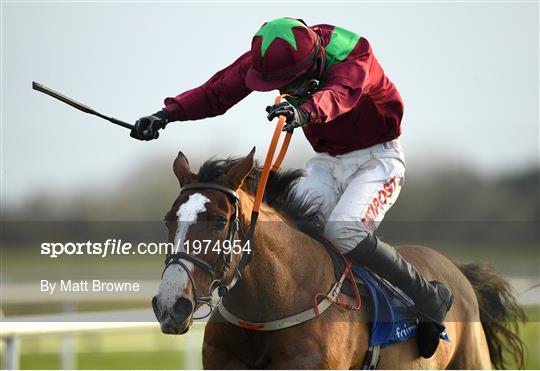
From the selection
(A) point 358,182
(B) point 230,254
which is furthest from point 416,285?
(B) point 230,254

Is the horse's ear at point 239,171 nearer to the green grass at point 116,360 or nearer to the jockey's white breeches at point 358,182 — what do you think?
the jockey's white breeches at point 358,182

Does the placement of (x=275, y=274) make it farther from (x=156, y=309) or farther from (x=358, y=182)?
(x=358, y=182)

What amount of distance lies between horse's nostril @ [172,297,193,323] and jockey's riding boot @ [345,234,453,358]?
80 cm

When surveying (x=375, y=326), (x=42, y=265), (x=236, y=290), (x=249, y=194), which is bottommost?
(x=42, y=265)

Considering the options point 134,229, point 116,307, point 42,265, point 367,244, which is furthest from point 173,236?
point 116,307

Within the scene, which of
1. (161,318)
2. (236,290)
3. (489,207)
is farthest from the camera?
(489,207)

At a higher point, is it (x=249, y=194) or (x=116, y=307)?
(x=249, y=194)

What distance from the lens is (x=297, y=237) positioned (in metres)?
3.27

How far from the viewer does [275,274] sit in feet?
10.2

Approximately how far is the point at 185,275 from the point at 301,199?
2.69 feet

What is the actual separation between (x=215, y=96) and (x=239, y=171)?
638 millimetres

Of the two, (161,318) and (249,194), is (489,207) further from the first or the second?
(161,318)

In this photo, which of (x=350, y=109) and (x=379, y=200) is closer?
(x=350, y=109)

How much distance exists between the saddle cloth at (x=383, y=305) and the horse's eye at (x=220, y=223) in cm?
59
